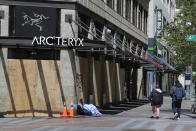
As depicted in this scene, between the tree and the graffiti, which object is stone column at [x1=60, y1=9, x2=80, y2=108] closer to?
the graffiti

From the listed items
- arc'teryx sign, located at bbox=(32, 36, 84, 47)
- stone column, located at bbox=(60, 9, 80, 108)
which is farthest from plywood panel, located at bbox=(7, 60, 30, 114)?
stone column, located at bbox=(60, 9, 80, 108)

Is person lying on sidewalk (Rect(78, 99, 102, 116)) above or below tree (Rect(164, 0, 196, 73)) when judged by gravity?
below

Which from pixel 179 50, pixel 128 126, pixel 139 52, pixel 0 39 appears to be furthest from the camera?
pixel 139 52

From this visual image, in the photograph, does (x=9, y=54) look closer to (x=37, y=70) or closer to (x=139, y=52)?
(x=37, y=70)

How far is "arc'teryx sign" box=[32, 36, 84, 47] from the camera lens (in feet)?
72.6

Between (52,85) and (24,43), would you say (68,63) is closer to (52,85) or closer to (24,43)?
(52,85)

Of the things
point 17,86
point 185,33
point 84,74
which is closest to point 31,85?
point 17,86

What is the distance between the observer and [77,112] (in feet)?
79.6

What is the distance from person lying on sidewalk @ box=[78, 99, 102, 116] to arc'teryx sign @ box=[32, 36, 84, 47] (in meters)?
3.53

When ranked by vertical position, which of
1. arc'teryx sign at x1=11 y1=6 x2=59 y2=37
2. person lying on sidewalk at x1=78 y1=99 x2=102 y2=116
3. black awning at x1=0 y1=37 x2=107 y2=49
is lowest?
person lying on sidewalk at x1=78 y1=99 x2=102 y2=116

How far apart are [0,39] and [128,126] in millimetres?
7760

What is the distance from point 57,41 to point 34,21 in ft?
6.82

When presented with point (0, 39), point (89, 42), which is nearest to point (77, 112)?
point (89, 42)

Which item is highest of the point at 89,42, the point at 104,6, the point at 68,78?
the point at 104,6
